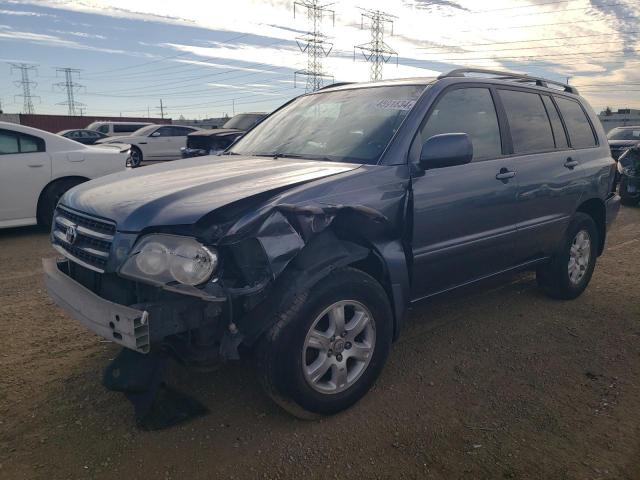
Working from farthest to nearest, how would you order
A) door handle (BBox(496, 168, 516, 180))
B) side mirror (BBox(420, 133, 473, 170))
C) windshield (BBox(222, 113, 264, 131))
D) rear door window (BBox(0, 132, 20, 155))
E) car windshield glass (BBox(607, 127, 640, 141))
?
car windshield glass (BBox(607, 127, 640, 141))
windshield (BBox(222, 113, 264, 131))
rear door window (BBox(0, 132, 20, 155))
door handle (BBox(496, 168, 516, 180))
side mirror (BBox(420, 133, 473, 170))

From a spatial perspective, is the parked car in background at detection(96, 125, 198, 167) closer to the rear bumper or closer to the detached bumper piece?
the rear bumper

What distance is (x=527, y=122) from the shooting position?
4227 millimetres

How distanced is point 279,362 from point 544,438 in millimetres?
1449

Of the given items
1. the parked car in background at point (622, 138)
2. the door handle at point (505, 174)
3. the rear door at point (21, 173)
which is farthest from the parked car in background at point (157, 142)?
the door handle at point (505, 174)

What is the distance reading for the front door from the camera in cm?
325

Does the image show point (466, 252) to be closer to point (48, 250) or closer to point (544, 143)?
point (544, 143)

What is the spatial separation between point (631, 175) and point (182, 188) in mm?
10935

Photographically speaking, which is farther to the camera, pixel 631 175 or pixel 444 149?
pixel 631 175

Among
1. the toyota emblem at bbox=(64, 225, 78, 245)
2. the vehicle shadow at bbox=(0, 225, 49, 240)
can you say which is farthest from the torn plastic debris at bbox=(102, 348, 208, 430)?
the vehicle shadow at bbox=(0, 225, 49, 240)

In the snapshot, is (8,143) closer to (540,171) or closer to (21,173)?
(21,173)

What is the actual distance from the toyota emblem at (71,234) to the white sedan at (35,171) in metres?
4.61

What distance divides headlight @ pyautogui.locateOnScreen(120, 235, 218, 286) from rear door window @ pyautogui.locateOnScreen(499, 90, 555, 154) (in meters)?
2.72

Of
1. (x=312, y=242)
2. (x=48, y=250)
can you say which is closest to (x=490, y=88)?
(x=312, y=242)

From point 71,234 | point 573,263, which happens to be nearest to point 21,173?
point 71,234
